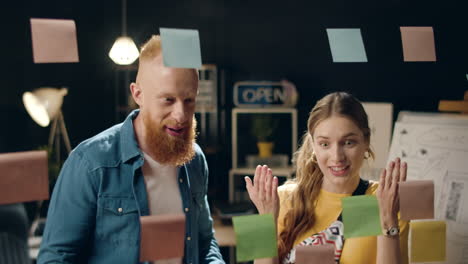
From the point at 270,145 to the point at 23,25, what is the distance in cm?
190

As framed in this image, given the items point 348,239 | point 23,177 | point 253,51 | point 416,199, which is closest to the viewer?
point 23,177

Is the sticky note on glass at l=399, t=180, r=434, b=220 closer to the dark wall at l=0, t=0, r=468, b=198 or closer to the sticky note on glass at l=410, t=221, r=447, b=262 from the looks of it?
the sticky note on glass at l=410, t=221, r=447, b=262

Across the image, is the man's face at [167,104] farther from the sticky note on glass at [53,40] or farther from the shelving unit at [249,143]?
the shelving unit at [249,143]

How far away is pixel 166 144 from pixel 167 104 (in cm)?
10

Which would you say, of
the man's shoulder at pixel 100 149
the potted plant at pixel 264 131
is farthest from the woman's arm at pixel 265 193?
the potted plant at pixel 264 131

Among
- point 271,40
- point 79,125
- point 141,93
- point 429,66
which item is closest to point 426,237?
point 141,93

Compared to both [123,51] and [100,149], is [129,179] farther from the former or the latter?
[123,51]

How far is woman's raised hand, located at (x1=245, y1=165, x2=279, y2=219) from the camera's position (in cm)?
120

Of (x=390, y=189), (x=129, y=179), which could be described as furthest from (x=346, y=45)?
(x=129, y=179)

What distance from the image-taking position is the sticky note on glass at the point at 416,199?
125 centimetres

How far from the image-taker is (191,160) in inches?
53.3

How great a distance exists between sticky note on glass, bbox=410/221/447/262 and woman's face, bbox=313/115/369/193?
219 mm

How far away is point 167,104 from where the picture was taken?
1126 millimetres

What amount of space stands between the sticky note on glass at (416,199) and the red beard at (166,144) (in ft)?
1.72
